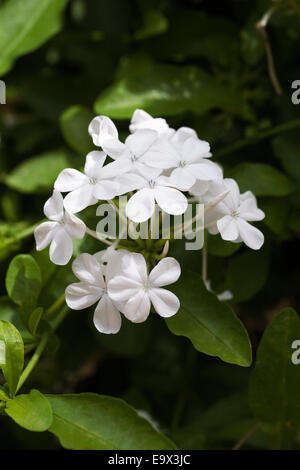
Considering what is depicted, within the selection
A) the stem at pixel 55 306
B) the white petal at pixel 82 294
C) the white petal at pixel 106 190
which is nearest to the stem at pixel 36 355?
the stem at pixel 55 306

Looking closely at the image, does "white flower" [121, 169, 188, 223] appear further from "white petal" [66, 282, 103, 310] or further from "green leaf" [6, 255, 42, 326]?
"green leaf" [6, 255, 42, 326]

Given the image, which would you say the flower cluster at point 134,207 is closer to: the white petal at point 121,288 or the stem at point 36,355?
the white petal at point 121,288

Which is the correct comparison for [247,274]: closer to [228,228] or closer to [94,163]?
[228,228]

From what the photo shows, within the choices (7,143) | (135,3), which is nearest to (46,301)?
(7,143)

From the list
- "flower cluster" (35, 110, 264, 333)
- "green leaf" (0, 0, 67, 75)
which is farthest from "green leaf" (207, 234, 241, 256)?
"green leaf" (0, 0, 67, 75)

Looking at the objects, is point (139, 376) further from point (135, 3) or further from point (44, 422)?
point (135, 3)

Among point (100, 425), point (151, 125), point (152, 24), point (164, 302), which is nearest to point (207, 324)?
point (164, 302)

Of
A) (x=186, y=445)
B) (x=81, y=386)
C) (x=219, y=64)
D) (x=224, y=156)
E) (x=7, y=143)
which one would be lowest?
(x=81, y=386)
